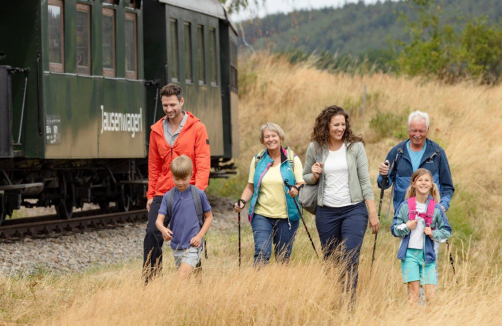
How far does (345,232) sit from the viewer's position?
26.6 feet

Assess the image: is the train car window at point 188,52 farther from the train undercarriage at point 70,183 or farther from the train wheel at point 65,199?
the train wheel at point 65,199

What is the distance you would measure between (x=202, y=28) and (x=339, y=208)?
376 inches

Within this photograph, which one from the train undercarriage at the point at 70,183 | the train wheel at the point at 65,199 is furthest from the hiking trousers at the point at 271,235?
the train wheel at the point at 65,199

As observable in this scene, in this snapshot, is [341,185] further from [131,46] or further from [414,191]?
[131,46]

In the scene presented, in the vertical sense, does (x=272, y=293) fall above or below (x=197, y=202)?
below

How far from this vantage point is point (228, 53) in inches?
724

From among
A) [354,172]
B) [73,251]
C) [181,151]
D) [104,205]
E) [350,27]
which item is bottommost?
[73,251]

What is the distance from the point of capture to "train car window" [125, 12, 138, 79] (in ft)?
49.5

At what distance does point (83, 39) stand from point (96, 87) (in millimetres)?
704

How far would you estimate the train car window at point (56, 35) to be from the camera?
12930 mm

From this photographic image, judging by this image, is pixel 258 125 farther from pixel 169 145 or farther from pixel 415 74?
pixel 169 145

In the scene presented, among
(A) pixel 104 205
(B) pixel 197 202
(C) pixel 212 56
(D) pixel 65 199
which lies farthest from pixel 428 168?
(A) pixel 104 205

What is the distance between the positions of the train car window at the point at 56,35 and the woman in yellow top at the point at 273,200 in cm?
530

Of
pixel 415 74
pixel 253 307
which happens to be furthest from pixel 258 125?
pixel 253 307
